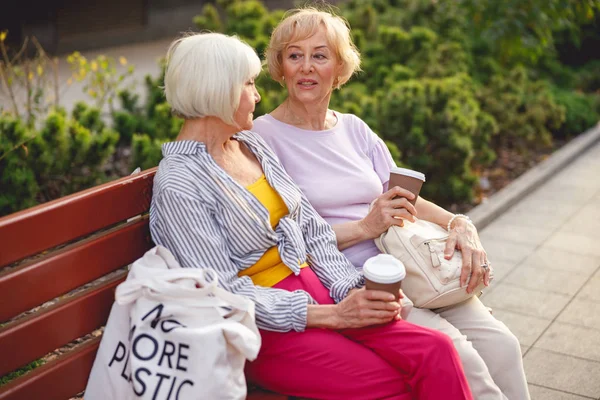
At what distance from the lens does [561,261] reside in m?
5.42

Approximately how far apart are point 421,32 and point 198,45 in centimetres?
546

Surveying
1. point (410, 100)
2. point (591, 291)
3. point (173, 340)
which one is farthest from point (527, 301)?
Answer: point (173, 340)

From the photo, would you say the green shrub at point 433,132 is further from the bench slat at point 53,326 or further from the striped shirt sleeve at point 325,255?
the bench slat at point 53,326

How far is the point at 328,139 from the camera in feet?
11.2

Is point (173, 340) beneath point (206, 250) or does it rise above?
beneath

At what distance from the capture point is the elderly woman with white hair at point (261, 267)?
2.64 metres

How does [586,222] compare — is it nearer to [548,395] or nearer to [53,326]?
[548,395]

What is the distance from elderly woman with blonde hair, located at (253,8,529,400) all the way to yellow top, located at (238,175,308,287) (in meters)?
0.33

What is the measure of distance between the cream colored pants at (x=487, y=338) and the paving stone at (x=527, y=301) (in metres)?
1.53

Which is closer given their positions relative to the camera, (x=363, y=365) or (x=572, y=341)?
(x=363, y=365)

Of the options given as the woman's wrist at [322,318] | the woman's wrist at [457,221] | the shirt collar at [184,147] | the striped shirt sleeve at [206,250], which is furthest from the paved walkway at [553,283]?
the shirt collar at [184,147]

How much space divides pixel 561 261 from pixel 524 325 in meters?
1.11

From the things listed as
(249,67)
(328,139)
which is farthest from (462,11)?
(249,67)

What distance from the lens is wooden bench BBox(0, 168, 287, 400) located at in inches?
90.8
